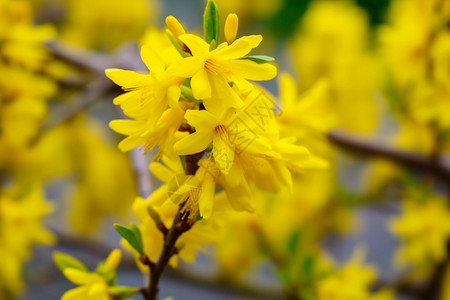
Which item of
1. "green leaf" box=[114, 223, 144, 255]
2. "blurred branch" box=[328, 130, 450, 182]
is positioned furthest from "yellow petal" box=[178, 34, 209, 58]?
"blurred branch" box=[328, 130, 450, 182]

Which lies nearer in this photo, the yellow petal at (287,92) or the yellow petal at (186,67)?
the yellow petal at (186,67)

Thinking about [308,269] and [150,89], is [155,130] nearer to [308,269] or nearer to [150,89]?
[150,89]

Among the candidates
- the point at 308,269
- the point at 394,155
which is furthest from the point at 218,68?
the point at 394,155

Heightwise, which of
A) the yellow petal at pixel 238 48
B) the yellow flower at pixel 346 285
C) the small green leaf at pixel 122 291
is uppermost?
the yellow petal at pixel 238 48

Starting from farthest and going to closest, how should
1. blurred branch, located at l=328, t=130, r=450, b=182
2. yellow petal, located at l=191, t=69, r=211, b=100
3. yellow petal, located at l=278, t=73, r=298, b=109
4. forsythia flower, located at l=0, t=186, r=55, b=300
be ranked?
1. blurred branch, located at l=328, t=130, r=450, b=182
2. forsythia flower, located at l=0, t=186, r=55, b=300
3. yellow petal, located at l=278, t=73, r=298, b=109
4. yellow petal, located at l=191, t=69, r=211, b=100

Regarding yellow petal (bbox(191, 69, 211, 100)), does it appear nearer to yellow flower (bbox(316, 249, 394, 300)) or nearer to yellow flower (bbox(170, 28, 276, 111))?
yellow flower (bbox(170, 28, 276, 111))

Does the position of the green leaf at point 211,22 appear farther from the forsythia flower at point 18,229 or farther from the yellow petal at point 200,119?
the forsythia flower at point 18,229

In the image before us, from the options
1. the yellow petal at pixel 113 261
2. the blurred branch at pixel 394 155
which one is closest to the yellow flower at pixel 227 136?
the yellow petal at pixel 113 261

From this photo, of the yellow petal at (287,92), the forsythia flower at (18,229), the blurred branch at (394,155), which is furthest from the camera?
the blurred branch at (394,155)
